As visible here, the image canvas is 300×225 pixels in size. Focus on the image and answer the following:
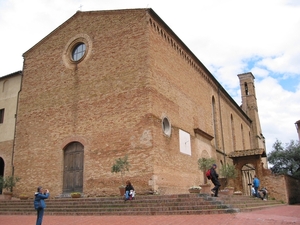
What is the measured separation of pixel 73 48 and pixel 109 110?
19.3 feet

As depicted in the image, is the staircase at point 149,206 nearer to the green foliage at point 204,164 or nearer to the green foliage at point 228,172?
the green foliage at point 204,164

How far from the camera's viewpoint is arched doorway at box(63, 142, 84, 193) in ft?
57.1

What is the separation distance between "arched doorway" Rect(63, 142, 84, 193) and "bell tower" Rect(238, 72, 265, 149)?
27.7 meters

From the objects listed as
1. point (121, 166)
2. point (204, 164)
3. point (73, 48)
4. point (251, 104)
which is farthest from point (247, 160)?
point (251, 104)

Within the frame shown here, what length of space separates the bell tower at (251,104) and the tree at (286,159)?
10.6 meters

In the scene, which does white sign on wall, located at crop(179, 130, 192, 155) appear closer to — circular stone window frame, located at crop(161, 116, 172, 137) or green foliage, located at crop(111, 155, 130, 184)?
circular stone window frame, located at crop(161, 116, 172, 137)

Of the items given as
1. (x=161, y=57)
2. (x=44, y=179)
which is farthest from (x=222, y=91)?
(x=44, y=179)

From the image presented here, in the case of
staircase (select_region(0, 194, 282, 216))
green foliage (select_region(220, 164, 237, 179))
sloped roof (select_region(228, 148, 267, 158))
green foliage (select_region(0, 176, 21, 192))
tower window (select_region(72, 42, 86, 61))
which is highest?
tower window (select_region(72, 42, 86, 61))

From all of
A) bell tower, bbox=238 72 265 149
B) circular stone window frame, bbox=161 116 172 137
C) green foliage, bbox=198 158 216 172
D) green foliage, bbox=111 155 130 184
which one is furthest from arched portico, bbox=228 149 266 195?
bell tower, bbox=238 72 265 149

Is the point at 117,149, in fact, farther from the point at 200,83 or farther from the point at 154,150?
the point at 200,83

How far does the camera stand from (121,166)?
49.1ft

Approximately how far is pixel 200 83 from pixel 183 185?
9.06m

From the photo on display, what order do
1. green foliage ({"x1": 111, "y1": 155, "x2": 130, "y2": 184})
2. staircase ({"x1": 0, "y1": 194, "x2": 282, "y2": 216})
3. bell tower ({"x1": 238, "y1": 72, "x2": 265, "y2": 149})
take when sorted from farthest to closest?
bell tower ({"x1": 238, "y1": 72, "x2": 265, "y2": 149}) → green foliage ({"x1": 111, "y1": 155, "x2": 130, "y2": 184}) → staircase ({"x1": 0, "y1": 194, "x2": 282, "y2": 216})

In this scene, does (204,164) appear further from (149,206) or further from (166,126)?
(149,206)
